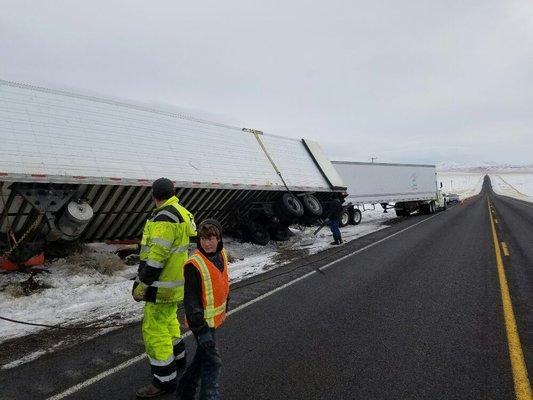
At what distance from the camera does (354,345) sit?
4.90m

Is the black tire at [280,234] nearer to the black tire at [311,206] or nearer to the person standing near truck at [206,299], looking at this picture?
the black tire at [311,206]

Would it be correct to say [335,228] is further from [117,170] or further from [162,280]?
[162,280]

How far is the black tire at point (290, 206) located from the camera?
13.8 meters

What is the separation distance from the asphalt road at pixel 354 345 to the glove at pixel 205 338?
0.89 metres

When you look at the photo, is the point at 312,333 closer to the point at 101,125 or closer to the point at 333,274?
the point at 333,274

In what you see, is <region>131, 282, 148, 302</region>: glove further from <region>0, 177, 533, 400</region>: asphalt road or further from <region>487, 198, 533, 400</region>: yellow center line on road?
<region>487, 198, 533, 400</region>: yellow center line on road

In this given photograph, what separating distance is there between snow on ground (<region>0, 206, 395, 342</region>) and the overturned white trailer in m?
0.73

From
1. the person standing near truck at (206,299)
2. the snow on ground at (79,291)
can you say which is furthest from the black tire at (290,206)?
the person standing near truck at (206,299)

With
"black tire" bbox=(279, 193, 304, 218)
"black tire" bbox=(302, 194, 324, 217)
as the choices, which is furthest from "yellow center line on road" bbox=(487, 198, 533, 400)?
"black tire" bbox=(302, 194, 324, 217)

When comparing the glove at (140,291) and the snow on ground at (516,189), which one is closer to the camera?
the glove at (140,291)

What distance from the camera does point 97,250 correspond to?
10.2 metres

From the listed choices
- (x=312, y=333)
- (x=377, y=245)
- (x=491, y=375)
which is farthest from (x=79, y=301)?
(x=377, y=245)

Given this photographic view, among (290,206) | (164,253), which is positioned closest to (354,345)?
(164,253)

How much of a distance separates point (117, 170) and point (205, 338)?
22.6 feet
